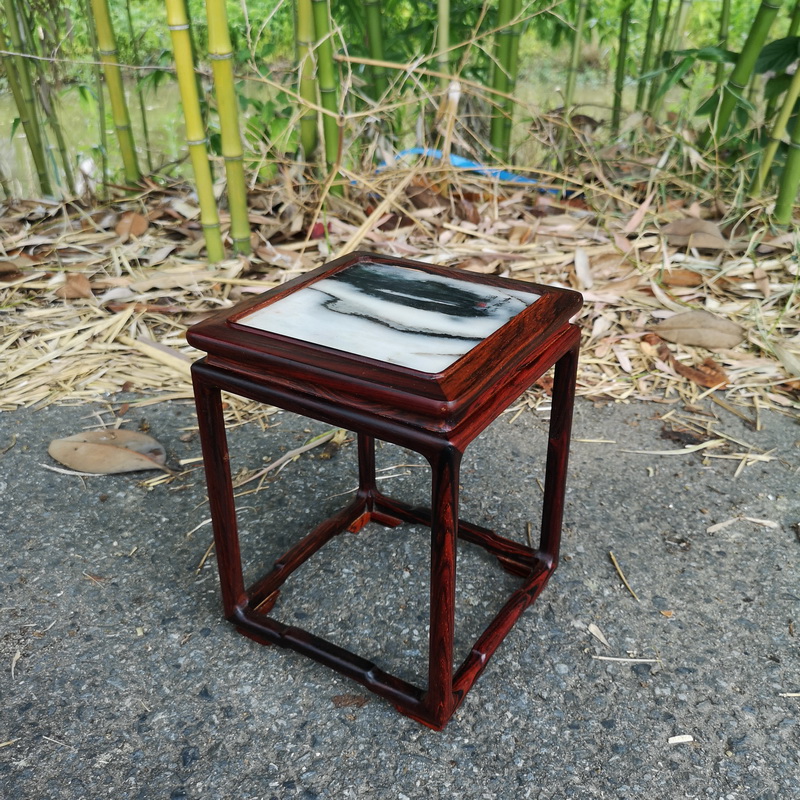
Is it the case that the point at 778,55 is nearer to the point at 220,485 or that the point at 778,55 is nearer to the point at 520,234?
the point at 520,234

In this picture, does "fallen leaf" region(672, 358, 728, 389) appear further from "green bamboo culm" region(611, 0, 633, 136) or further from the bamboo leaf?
"green bamboo culm" region(611, 0, 633, 136)

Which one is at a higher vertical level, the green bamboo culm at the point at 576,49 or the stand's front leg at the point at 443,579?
the green bamboo culm at the point at 576,49

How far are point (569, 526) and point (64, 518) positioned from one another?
3.30ft

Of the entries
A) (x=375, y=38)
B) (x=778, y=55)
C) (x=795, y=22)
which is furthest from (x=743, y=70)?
(x=375, y=38)

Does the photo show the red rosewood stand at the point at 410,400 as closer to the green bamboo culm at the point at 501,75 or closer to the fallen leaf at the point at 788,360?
the fallen leaf at the point at 788,360

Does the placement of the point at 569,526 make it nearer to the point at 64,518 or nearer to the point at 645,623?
the point at 645,623

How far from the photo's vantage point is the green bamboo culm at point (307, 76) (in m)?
2.45

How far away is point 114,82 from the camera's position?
2658 millimetres

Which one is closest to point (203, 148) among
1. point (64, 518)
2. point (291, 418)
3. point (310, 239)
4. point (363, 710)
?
point (310, 239)

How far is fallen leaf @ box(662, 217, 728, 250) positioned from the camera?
2531 millimetres

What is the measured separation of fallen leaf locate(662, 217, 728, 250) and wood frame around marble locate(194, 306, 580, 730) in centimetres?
142

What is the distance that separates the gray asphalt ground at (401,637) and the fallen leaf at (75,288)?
24.3 inches

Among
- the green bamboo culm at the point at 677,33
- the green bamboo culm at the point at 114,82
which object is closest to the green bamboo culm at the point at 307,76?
the green bamboo culm at the point at 114,82

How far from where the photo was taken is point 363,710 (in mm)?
1257
